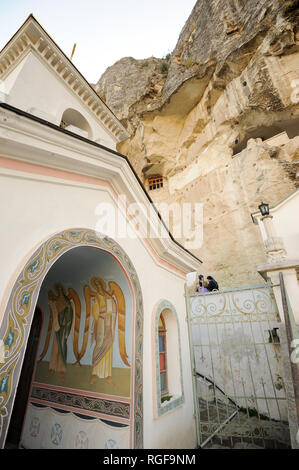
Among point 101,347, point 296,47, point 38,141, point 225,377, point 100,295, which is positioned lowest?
point 225,377

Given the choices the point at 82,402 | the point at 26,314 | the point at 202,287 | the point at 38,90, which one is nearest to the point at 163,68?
the point at 38,90

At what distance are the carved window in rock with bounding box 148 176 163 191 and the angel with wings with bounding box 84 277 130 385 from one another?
1756 centimetres

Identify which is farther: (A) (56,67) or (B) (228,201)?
(B) (228,201)

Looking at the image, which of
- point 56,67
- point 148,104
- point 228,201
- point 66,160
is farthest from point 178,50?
point 66,160

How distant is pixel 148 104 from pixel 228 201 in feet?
35.8

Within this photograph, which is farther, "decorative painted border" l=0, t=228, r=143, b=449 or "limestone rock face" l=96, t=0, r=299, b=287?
"limestone rock face" l=96, t=0, r=299, b=287

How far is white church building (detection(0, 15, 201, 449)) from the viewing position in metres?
2.34

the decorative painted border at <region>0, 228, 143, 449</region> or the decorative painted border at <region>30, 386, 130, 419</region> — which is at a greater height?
the decorative painted border at <region>0, 228, 143, 449</region>

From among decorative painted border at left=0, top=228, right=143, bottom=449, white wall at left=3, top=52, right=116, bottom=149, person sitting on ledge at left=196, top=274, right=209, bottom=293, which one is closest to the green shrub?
white wall at left=3, top=52, right=116, bottom=149

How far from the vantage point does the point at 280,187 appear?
1281 cm

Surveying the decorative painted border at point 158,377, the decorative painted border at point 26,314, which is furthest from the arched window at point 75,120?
the decorative painted border at point 158,377

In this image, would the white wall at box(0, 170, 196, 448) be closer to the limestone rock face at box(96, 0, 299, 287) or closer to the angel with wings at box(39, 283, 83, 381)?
the angel with wings at box(39, 283, 83, 381)

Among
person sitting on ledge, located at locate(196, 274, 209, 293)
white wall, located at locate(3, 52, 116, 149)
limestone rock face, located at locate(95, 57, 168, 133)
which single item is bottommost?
person sitting on ledge, located at locate(196, 274, 209, 293)

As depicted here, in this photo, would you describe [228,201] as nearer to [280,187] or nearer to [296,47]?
[280,187]
